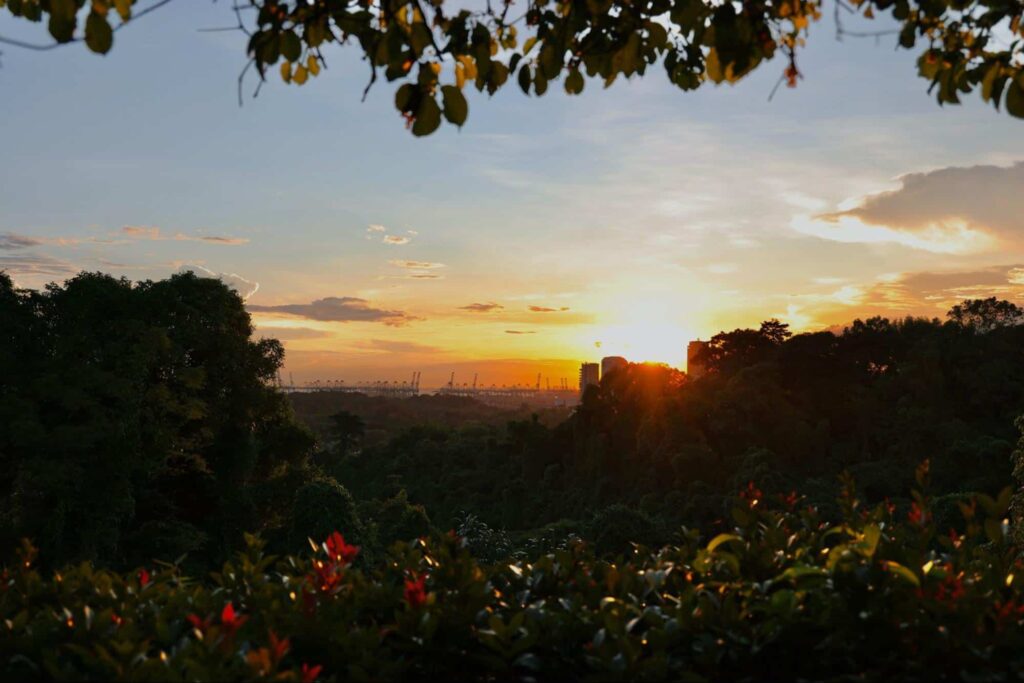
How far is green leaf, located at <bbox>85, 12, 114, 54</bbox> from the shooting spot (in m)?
4.40

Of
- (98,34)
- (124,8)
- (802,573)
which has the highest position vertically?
(124,8)

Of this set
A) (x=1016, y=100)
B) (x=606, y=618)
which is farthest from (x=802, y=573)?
(x=1016, y=100)

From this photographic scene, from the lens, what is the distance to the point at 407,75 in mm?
4633

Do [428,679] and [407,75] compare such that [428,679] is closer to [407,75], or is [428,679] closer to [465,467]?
[407,75]

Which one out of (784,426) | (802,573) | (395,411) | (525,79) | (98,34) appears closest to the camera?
(802,573)

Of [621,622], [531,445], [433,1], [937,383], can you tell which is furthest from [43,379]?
[937,383]

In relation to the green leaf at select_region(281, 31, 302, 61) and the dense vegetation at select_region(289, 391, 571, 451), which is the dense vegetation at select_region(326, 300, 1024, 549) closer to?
the green leaf at select_region(281, 31, 302, 61)

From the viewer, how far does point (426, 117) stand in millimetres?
4488

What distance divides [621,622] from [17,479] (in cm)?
2522

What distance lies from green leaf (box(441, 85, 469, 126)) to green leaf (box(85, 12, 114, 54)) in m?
1.59

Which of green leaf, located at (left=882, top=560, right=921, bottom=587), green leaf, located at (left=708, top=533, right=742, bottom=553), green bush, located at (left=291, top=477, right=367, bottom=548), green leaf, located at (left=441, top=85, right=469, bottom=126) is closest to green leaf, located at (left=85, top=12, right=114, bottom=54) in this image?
green leaf, located at (left=441, top=85, right=469, bottom=126)

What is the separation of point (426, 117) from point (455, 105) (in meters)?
0.15

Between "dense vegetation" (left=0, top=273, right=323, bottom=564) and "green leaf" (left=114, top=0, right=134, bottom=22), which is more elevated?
"green leaf" (left=114, top=0, right=134, bottom=22)

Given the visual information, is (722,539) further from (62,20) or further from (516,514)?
(516,514)
